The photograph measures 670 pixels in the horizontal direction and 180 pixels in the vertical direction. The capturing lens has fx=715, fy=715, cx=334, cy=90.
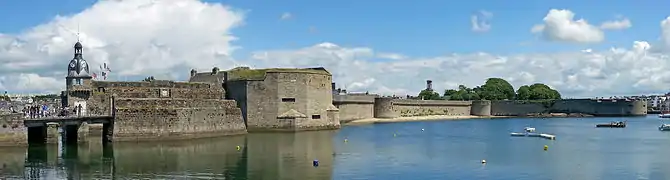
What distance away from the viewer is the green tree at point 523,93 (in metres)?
149

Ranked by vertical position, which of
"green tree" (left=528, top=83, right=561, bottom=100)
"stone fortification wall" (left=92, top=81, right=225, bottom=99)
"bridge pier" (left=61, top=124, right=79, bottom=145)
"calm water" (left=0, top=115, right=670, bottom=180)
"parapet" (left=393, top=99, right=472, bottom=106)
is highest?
"green tree" (left=528, top=83, right=561, bottom=100)

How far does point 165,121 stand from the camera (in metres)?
45.2

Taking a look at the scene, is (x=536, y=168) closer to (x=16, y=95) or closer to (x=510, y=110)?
(x=16, y=95)

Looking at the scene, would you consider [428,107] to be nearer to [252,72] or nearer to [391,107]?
[391,107]

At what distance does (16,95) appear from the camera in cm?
9238

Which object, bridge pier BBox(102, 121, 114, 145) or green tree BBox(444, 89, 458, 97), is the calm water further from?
green tree BBox(444, 89, 458, 97)

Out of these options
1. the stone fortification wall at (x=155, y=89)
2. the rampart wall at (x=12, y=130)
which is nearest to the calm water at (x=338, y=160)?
the rampart wall at (x=12, y=130)

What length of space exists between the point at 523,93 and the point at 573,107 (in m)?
23.9

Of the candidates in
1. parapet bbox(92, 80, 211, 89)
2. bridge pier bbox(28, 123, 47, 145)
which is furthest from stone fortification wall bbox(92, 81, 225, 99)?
bridge pier bbox(28, 123, 47, 145)

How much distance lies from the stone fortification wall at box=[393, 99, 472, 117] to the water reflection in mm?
55252

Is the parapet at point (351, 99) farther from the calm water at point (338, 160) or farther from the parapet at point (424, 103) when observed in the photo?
the calm water at point (338, 160)

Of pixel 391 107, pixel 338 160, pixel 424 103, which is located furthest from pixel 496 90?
pixel 338 160

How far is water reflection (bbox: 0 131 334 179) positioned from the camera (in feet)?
89.7

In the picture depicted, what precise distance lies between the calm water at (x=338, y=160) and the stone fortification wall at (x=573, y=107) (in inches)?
3283
